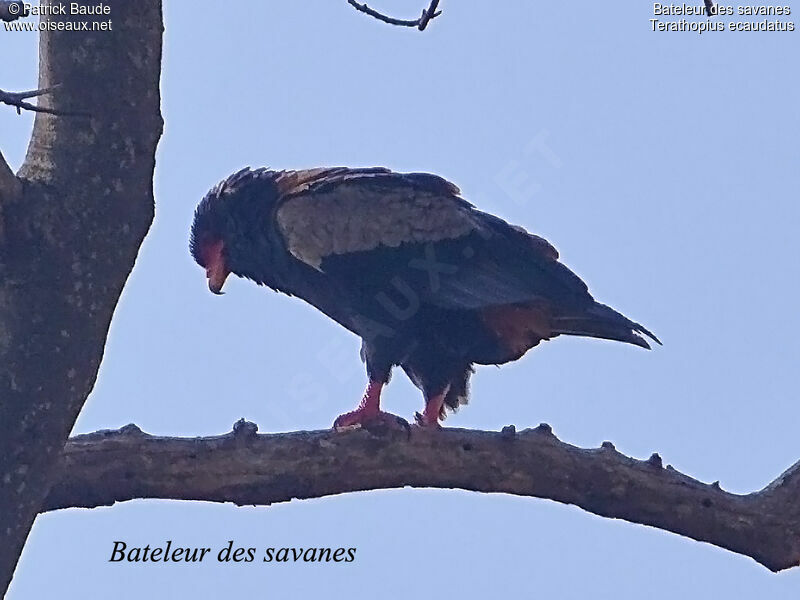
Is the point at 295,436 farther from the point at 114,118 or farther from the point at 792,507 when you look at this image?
the point at 792,507

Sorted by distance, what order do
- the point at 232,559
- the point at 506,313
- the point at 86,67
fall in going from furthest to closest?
the point at 506,313 → the point at 232,559 → the point at 86,67

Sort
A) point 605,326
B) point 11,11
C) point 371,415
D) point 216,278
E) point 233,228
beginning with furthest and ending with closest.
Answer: point 216,278 < point 233,228 < point 605,326 < point 371,415 < point 11,11

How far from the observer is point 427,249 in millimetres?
6156

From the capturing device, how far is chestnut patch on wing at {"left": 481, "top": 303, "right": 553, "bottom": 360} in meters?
5.88

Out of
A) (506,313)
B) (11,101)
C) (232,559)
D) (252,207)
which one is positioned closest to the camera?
(11,101)

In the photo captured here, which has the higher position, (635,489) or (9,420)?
(9,420)

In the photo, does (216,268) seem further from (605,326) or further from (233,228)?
(605,326)

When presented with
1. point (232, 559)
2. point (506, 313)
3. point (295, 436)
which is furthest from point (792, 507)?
point (232, 559)

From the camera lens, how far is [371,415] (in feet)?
17.7

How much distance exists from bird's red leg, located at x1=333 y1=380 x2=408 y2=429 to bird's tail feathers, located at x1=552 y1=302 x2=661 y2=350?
101cm

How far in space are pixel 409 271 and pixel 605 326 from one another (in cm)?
107

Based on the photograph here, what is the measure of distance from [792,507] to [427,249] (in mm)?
2340

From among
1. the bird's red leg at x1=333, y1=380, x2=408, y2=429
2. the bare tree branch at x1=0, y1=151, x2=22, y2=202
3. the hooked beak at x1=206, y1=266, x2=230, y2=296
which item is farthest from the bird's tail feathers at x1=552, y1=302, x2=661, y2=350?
the bare tree branch at x1=0, y1=151, x2=22, y2=202

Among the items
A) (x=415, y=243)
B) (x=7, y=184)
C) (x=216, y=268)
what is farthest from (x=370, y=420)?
(x=216, y=268)
